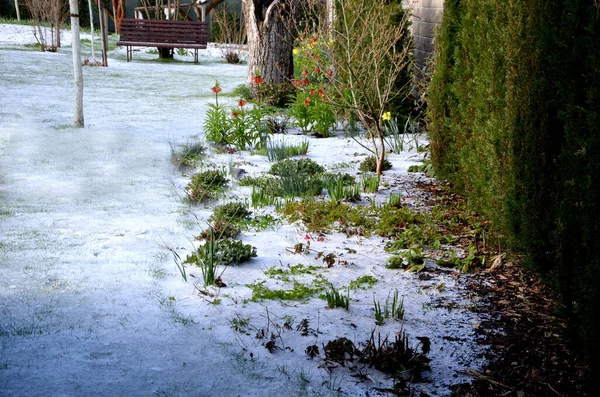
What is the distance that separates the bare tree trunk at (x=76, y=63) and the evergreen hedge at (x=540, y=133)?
479 cm

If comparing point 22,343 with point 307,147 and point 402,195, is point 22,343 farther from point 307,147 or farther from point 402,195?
point 307,147

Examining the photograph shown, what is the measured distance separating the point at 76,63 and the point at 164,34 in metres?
9.33

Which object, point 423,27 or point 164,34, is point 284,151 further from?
point 164,34

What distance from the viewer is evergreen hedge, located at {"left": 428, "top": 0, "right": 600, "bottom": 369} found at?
2.49m

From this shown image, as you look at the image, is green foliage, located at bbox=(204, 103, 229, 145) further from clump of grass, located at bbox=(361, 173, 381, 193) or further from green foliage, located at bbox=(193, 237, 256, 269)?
green foliage, located at bbox=(193, 237, 256, 269)

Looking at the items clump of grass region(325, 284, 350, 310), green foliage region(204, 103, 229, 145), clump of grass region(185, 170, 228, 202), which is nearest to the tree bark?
green foliage region(204, 103, 229, 145)

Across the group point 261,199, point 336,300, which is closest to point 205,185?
point 261,199

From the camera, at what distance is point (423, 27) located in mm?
8195

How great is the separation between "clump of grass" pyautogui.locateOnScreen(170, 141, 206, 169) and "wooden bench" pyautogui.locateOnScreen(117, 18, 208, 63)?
33.1 feet

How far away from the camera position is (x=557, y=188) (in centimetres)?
298

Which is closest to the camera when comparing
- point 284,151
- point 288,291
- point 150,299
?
point 150,299

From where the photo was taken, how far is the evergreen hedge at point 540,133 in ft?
8.18

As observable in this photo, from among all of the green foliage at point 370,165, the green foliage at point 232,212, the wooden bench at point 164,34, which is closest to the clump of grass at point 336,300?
the green foliage at point 232,212

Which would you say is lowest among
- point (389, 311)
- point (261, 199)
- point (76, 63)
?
point (389, 311)
